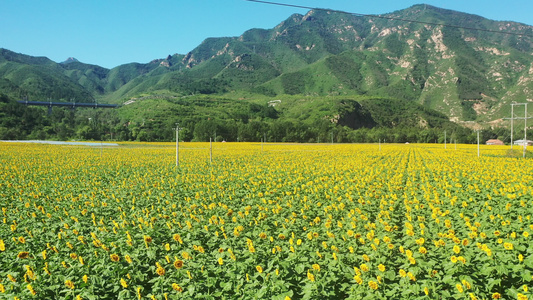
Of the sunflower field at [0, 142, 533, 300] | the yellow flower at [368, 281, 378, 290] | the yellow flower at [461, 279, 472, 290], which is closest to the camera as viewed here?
the yellow flower at [461, 279, 472, 290]

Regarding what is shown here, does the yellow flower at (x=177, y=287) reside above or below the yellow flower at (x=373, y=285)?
below

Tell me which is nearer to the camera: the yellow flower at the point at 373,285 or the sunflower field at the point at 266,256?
the yellow flower at the point at 373,285

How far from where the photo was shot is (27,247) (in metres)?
6.48

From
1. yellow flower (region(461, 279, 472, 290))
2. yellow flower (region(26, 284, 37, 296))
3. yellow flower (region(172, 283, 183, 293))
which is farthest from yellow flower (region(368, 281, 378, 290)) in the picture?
yellow flower (region(26, 284, 37, 296))

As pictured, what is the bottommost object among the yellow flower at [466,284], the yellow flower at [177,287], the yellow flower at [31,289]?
the yellow flower at [31,289]

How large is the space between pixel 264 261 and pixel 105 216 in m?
5.58

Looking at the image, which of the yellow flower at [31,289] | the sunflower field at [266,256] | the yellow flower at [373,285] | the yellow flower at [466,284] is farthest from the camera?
the sunflower field at [266,256]

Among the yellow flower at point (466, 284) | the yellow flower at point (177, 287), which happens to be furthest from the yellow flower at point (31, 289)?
the yellow flower at point (466, 284)

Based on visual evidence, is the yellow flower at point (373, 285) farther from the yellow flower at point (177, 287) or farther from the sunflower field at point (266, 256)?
the yellow flower at point (177, 287)

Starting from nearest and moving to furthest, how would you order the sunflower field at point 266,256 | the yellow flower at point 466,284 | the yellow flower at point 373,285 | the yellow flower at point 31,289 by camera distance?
1. the yellow flower at point 466,284
2. the yellow flower at point 373,285
3. the yellow flower at point 31,289
4. the sunflower field at point 266,256

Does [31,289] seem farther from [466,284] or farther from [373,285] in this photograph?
[466,284]

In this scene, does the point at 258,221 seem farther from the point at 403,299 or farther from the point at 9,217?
the point at 9,217

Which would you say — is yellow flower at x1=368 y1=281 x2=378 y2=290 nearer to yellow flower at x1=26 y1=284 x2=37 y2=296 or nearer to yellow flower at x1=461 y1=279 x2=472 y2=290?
yellow flower at x1=461 y1=279 x2=472 y2=290

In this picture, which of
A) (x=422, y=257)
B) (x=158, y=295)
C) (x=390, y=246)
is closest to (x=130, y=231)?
(x=158, y=295)
